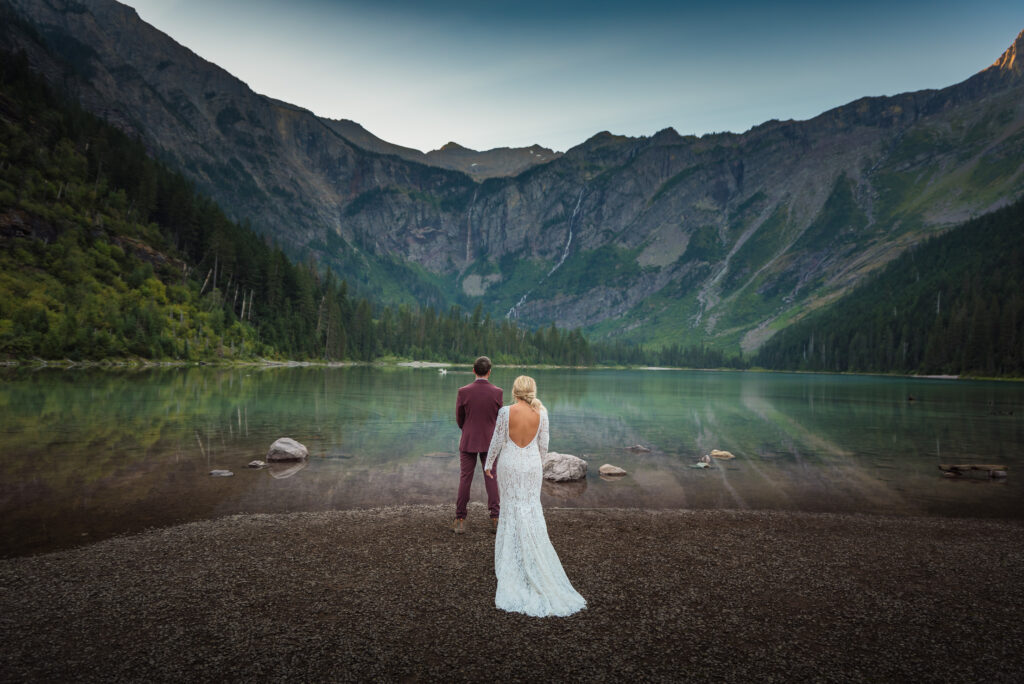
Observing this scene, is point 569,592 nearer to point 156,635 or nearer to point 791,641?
point 791,641

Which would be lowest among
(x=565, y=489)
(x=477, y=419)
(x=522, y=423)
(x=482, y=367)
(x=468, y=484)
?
(x=565, y=489)

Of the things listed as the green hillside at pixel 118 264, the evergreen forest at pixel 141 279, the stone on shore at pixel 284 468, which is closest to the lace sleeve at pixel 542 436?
the stone on shore at pixel 284 468

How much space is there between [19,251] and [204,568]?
11769cm

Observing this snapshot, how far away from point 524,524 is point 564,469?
1276cm

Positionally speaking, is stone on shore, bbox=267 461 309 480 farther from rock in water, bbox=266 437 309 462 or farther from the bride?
the bride

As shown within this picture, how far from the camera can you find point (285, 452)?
24.5m

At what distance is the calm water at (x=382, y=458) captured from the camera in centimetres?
1739

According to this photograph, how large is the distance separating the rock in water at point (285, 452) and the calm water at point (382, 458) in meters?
0.81

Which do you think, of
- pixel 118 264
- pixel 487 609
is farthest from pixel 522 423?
pixel 118 264

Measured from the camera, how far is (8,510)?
49.5 ft

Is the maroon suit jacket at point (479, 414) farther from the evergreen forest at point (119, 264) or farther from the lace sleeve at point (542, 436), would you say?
the evergreen forest at point (119, 264)

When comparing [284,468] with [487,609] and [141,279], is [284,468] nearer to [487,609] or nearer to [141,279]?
[487,609]

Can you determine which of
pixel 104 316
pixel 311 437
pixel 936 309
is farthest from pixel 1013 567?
pixel 936 309

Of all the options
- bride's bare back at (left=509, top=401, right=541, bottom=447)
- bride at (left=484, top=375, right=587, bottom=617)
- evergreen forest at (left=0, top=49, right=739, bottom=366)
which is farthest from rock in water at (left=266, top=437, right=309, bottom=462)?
evergreen forest at (left=0, top=49, right=739, bottom=366)
